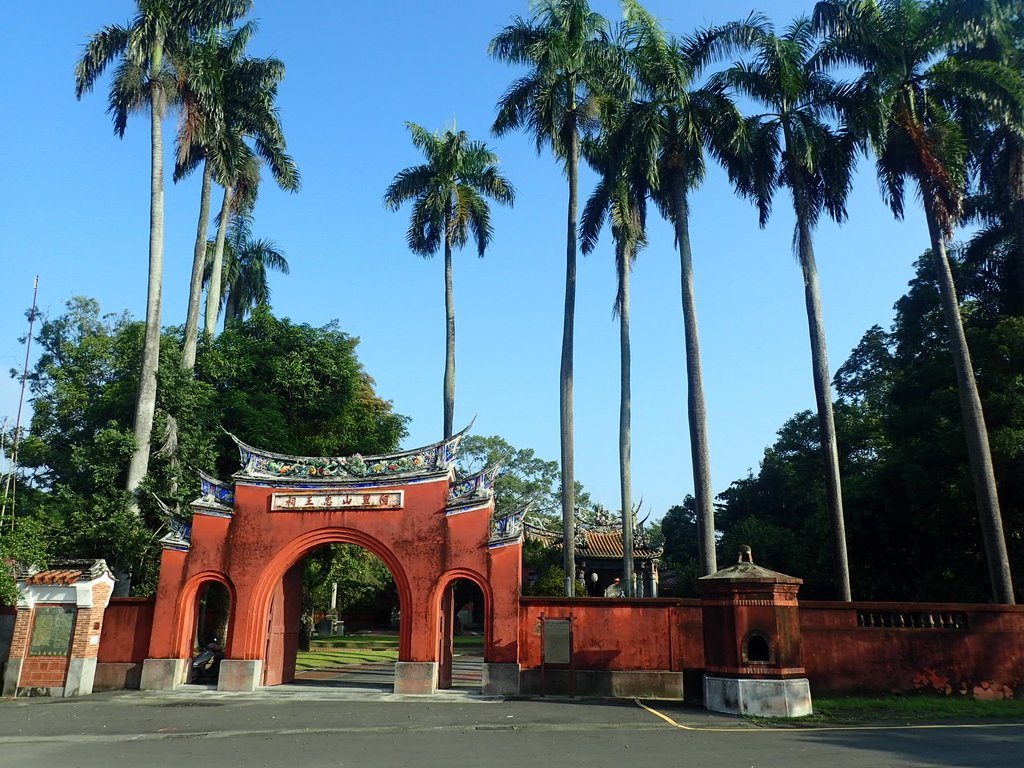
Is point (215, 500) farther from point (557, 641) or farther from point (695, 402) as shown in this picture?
point (695, 402)

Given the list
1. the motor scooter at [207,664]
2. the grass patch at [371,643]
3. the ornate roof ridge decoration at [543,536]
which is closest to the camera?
the motor scooter at [207,664]

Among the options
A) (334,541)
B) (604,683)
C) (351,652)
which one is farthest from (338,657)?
(604,683)

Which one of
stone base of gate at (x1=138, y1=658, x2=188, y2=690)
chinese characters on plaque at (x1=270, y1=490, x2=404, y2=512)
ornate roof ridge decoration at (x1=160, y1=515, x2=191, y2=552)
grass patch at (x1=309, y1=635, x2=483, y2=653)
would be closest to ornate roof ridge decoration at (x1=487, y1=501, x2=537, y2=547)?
chinese characters on plaque at (x1=270, y1=490, x2=404, y2=512)

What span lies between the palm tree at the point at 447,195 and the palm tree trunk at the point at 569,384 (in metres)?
4.60

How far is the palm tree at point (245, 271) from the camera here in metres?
34.6

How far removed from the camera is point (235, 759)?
927 centimetres

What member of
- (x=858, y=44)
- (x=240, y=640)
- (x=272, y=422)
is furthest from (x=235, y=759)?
(x=858, y=44)

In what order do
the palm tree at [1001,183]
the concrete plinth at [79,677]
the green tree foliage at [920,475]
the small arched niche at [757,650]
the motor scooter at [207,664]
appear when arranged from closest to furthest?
1. the small arched niche at [757,650]
2. the concrete plinth at [79,677]
3. the motor scooter at [207,664]
4. the palm tree at [1001,183]
5. the green tree foliage at [920,475]

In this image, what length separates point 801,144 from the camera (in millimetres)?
18609

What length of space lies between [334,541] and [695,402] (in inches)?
358

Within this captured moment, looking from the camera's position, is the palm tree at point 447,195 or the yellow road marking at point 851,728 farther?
the palm tree at point 447,195

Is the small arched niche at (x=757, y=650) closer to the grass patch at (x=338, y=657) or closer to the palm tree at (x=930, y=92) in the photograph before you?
the palm tree at (x=930, y=92)

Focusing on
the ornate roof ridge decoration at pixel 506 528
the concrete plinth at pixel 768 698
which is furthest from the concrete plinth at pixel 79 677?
the concrete plinth at pixel 768 698

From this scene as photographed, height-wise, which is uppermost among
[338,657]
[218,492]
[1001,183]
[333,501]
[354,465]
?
[1001,183]
